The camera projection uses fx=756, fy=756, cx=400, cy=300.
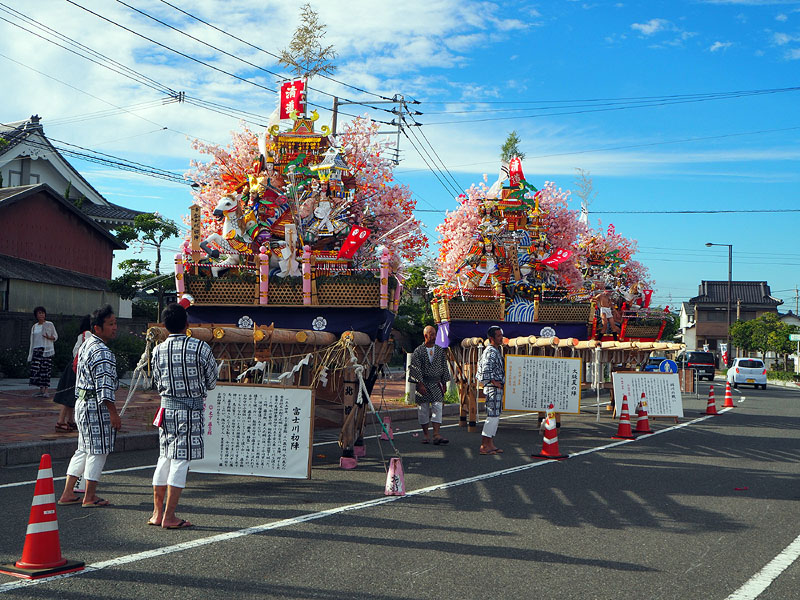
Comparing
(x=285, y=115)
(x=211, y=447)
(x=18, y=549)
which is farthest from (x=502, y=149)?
(x=18, y=549)

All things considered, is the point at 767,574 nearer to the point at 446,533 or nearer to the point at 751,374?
the point at 446,533

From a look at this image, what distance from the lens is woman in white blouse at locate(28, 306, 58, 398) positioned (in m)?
14.6

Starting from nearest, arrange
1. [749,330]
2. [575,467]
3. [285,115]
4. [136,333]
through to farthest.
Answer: [575,467] → [285,115] → [136,333] → [749,330]

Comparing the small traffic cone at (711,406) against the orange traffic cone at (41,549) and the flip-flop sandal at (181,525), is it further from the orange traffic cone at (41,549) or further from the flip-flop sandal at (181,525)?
the orange traffic cone at (41,549)

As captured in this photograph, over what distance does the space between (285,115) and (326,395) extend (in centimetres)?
417

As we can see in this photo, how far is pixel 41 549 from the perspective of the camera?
199 inches

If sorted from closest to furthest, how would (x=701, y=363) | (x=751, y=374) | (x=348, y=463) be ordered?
(x=348, y=463) < (x=751, y=374) < (x=701, y=363)

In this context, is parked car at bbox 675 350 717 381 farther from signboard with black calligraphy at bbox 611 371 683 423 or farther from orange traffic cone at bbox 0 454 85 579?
orange traffic cone at bbox 0 454 85 579

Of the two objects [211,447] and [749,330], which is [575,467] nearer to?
[211,447]

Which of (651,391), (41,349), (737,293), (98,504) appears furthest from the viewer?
(737,293)

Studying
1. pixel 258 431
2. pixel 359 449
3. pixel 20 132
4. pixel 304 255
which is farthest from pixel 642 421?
pixel 20 132

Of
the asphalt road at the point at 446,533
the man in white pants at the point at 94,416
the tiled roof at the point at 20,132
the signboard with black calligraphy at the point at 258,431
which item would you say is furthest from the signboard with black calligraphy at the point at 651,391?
the tiled roof at the point at 20,132

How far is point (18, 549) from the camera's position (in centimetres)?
559

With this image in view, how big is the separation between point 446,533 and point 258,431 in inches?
110
